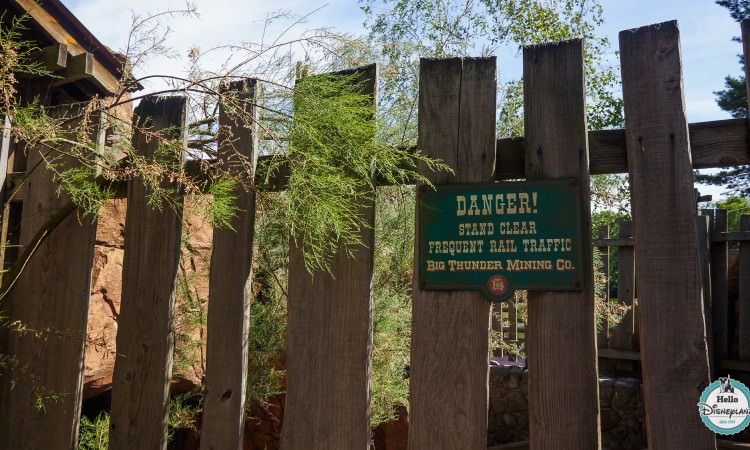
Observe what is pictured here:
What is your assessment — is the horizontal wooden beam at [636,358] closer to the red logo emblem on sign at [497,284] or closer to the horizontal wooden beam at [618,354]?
the horizontal wooden beam at [618,354]

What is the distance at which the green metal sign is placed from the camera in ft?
6.91

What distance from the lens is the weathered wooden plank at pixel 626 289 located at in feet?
24.1

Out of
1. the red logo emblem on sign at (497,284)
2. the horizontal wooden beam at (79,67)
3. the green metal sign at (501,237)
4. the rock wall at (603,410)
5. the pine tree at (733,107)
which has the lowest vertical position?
the rock wall at (603,410)

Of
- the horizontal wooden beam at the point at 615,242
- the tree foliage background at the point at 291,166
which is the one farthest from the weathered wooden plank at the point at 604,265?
the tree foliage background at the point at 291,166

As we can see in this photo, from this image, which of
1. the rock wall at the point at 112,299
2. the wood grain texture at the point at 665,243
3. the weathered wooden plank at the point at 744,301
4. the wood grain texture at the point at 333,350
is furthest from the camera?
the weathered wooden plank at the point at 744,301

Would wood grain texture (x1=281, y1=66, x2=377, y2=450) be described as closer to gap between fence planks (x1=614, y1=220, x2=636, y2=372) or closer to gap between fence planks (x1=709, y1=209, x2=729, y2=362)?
gap between fence planks (x1=709, y1=209, x2=729, y2=362)

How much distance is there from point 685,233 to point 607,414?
4.54 m

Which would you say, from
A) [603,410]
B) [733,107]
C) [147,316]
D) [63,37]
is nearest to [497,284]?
[147,316]

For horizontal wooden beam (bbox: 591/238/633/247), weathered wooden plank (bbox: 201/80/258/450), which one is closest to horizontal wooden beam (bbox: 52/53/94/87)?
weathered wooden plank (bbox: 201/80/258/450)

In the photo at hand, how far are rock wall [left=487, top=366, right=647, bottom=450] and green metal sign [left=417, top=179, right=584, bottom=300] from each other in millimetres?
4187

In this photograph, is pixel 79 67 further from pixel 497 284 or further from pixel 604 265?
pixel 604 265

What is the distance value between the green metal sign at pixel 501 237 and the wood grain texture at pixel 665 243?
221 mm

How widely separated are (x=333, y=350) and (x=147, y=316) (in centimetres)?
91

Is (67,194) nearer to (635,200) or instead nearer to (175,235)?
(175,235)
